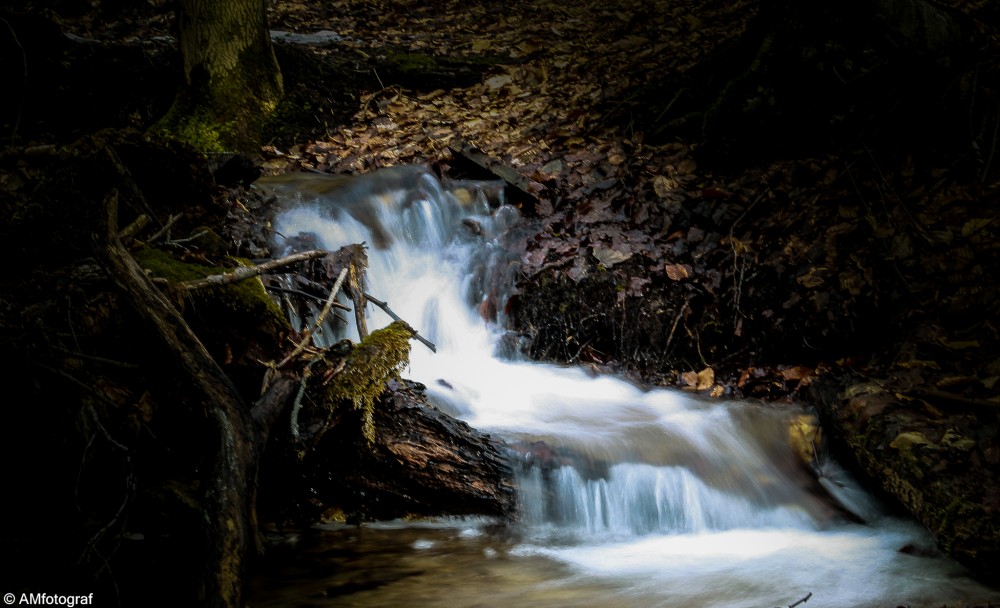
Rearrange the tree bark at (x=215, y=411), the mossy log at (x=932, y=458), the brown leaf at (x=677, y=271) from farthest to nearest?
the brown leaf at (x=677, y=271) → the mossy log at (x=932, y=458) → the tree bark at (x=215, y=411)

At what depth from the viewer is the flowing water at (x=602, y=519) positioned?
329cm

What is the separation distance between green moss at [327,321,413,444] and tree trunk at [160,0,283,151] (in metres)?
4.36

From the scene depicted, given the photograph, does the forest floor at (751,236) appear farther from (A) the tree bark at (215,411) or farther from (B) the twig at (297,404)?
(A) the tree bark at (215,411)

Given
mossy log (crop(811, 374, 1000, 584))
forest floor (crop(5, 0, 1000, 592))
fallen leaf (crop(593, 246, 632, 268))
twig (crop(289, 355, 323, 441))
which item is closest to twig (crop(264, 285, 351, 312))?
twig (crop(289, 355, 323, 441))

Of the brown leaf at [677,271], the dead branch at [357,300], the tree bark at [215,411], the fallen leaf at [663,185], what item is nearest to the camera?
the tree bark at [215,411]

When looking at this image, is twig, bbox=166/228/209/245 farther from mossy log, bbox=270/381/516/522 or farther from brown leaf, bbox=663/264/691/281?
brown leaf, bbox=663/264/691/281

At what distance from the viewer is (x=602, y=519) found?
4008mm

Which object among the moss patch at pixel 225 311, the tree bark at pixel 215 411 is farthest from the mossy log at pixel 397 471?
the tree bark at pixel 215 411

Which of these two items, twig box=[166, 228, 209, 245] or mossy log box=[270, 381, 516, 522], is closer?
mossy log box=[270, 381, 516, 522]

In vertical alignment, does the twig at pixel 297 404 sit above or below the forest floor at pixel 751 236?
below

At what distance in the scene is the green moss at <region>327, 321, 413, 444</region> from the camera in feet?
11.3

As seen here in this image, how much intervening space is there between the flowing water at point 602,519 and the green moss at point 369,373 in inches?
27.2

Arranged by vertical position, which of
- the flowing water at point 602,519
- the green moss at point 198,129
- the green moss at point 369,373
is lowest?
the flowing water at point 602,519

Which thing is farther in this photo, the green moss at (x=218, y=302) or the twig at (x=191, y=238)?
the twig at (x=191, y=238)
